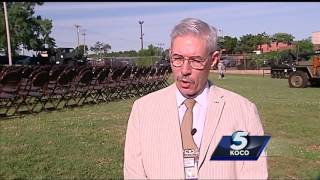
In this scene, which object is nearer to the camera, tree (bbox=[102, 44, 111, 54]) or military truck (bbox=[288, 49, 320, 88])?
military truck (bbox=[288, 49, 320, 88])

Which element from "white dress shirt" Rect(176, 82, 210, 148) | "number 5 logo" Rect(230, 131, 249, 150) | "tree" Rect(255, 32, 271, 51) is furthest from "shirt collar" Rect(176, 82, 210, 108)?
"tree" Rect(255, 32, 271, 51)

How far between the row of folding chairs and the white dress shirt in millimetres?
9717

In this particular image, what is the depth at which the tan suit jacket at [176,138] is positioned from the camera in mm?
2385

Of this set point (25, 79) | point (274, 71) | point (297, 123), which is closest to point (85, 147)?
point (297, 123)

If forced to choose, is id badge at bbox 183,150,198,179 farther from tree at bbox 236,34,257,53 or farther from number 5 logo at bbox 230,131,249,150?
tree at bbox 236,34,257,53

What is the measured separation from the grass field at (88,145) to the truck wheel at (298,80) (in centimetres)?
1420

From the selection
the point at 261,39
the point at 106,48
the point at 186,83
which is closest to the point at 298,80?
the point at 186,83

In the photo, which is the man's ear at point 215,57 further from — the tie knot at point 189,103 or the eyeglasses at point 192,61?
the tie knot at point 189,103

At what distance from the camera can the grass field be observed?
19.1ft

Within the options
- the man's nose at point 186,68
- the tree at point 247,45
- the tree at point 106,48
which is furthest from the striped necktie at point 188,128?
the tree at point 106,48

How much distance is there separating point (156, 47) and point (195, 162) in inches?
3493

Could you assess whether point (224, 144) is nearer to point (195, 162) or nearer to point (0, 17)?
point (195, 162)

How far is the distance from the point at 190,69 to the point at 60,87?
39.3 ft

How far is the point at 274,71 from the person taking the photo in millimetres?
37938
